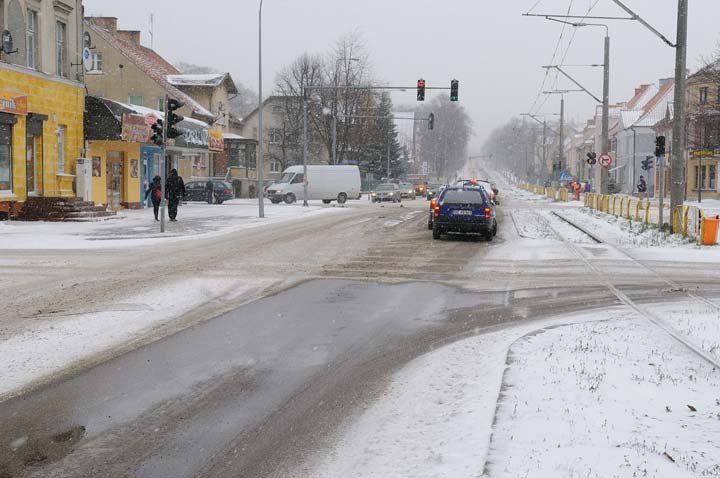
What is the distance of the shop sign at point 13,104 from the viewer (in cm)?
2471

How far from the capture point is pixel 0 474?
14.5ft

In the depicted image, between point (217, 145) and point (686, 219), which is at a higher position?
point (217, 145)

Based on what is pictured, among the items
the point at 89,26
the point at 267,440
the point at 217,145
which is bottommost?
the point at 267,440

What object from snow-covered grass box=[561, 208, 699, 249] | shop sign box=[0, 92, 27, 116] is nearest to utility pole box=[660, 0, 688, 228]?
snow-covered grass box=[561, 208, 699, 249]

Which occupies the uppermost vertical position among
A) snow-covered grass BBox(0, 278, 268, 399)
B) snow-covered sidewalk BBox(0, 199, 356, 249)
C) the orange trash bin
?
the orange trash bin

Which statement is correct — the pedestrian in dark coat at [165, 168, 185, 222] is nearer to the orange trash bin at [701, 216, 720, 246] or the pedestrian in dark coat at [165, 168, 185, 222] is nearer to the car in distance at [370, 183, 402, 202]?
the orange trash bin at [701, 216, 720, 246]

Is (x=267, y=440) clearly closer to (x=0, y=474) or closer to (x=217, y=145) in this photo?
(x=0, y=474)

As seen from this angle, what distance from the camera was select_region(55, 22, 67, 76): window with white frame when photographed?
29.1 metres

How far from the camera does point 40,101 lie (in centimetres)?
2758

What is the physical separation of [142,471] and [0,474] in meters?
0.76

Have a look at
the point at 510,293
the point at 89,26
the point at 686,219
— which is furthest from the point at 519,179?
the point at 510,293

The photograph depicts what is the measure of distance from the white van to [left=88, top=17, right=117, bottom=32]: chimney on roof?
16.9 meters

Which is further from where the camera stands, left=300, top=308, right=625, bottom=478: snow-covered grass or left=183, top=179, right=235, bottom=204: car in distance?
left=183, top=179, right=235, bottom=204: car in distance

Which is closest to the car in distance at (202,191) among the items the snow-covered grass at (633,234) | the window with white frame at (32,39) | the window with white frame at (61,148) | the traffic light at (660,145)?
the window with white frame at (61,148)
